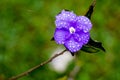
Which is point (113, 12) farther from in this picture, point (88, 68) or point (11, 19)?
point (11, 19)

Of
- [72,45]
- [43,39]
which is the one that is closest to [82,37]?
[72,45]

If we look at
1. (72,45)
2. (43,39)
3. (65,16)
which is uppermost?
(65,16)

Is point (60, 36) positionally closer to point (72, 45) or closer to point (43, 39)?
point (72, 45)

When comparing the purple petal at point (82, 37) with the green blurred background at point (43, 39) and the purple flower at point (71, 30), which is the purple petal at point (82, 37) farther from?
the green blurred background at point (43, 39)

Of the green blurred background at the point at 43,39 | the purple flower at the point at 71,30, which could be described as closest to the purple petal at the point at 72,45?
the purple flower at the point at 71,30

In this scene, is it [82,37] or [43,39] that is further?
[43,39]

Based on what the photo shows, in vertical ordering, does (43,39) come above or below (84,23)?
below

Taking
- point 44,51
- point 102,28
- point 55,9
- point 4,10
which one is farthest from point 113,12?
point 4,10

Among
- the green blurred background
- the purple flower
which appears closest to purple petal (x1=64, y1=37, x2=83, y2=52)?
the purple flower
